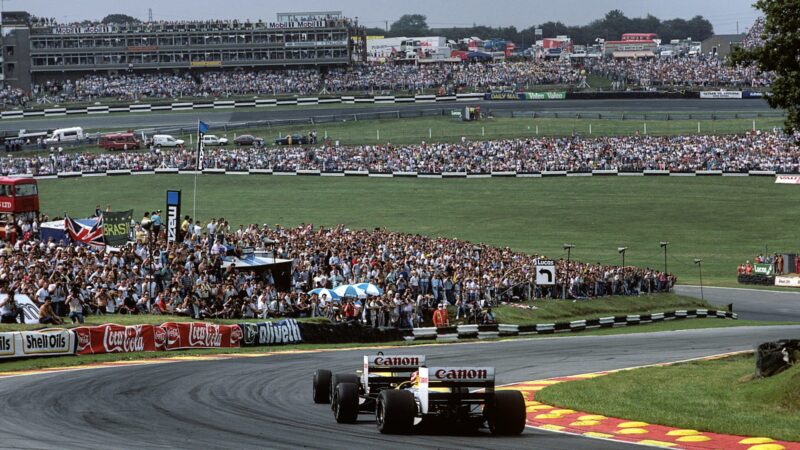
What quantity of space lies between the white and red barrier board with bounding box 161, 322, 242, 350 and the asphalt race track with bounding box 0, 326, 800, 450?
2.28 m

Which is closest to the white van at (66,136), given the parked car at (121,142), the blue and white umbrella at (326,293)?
the parked car at (121,142)

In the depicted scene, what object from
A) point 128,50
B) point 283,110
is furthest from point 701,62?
point 128,50

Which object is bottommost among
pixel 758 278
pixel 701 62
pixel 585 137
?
pixel 758 278

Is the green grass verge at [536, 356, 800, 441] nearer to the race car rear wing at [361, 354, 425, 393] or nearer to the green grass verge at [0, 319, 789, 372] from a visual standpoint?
the race car rear wing at [361, 354, 425, 393]

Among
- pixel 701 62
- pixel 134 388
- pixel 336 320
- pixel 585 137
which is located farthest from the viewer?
pixel 701 62

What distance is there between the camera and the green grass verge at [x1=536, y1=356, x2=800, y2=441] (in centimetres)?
1756

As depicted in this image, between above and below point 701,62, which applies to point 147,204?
below

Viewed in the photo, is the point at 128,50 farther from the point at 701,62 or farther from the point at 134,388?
the point at 134,388

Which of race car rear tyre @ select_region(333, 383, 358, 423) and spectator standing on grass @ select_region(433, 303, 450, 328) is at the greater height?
race car rear tyre @ select_region(333, 383, 358, 423)

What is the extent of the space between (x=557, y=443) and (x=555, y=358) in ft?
43.5

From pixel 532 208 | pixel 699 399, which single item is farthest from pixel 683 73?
pixel 699 399

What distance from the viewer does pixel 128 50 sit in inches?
5591

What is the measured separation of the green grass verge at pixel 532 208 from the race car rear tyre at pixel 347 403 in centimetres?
3944

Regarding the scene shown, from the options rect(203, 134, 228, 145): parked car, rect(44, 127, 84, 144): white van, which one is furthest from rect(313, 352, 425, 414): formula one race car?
rect(44, 127, 84, 144): white van
